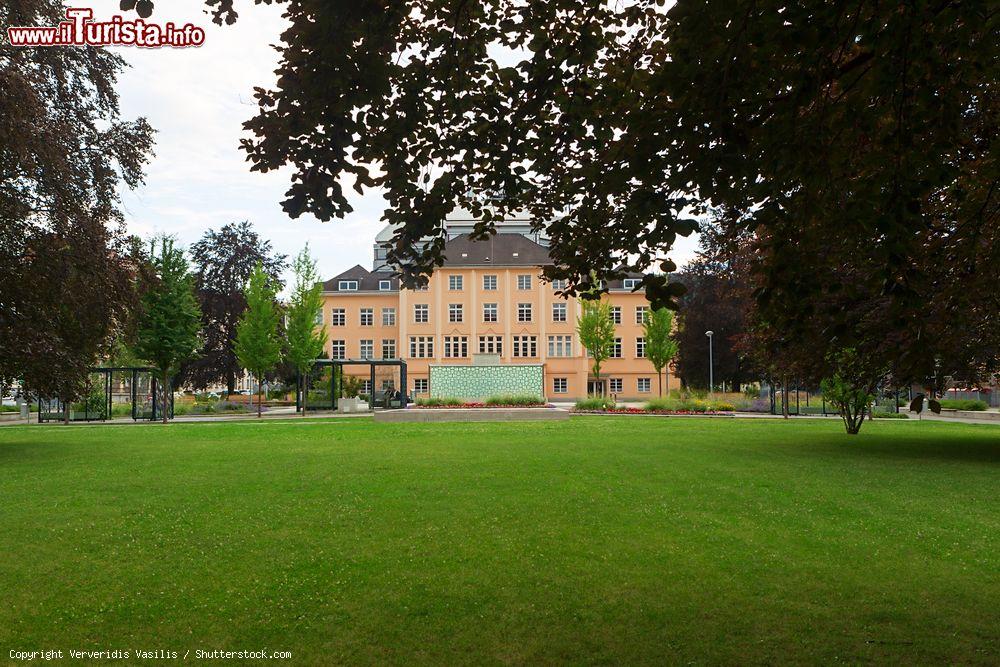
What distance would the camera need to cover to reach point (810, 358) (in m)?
18.7

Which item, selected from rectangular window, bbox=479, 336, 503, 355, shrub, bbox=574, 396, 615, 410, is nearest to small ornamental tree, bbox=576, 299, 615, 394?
shrub, bbox=574, 396, 615, 410

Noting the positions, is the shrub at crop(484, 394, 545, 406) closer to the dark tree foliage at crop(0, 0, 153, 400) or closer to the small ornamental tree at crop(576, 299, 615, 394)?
the small ornamental tree at crop(576, 299, 615, 394)

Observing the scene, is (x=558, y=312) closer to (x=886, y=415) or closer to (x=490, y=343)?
(x=490, y=343)

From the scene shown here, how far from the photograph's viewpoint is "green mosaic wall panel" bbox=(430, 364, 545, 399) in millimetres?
41844

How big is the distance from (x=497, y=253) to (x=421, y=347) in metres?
11.5

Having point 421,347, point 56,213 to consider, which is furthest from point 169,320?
point 421,347

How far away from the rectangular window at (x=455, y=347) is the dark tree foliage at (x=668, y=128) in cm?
6415

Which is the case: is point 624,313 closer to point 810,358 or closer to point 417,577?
point 810,358

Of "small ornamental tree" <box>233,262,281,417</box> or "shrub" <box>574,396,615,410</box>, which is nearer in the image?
"shrub" <box>574,396,615,410</box>

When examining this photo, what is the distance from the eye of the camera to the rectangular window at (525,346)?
71.6 metres

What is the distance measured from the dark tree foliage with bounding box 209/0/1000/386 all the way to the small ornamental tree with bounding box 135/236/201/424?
30.1m

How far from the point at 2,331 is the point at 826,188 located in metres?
18.5

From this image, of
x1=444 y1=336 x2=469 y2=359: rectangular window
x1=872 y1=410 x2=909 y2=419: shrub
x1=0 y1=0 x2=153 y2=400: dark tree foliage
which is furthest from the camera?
x1=444 y1=336 x2=469 y2=359: rectangular window

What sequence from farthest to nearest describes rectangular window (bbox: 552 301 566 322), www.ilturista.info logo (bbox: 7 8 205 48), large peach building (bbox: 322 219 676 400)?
rectangular window (bbox: 552 301 566 322), large peach building (bbox: 322 219 676 400), www.ilturista.info logo (bbox: 7 8 205 48)
